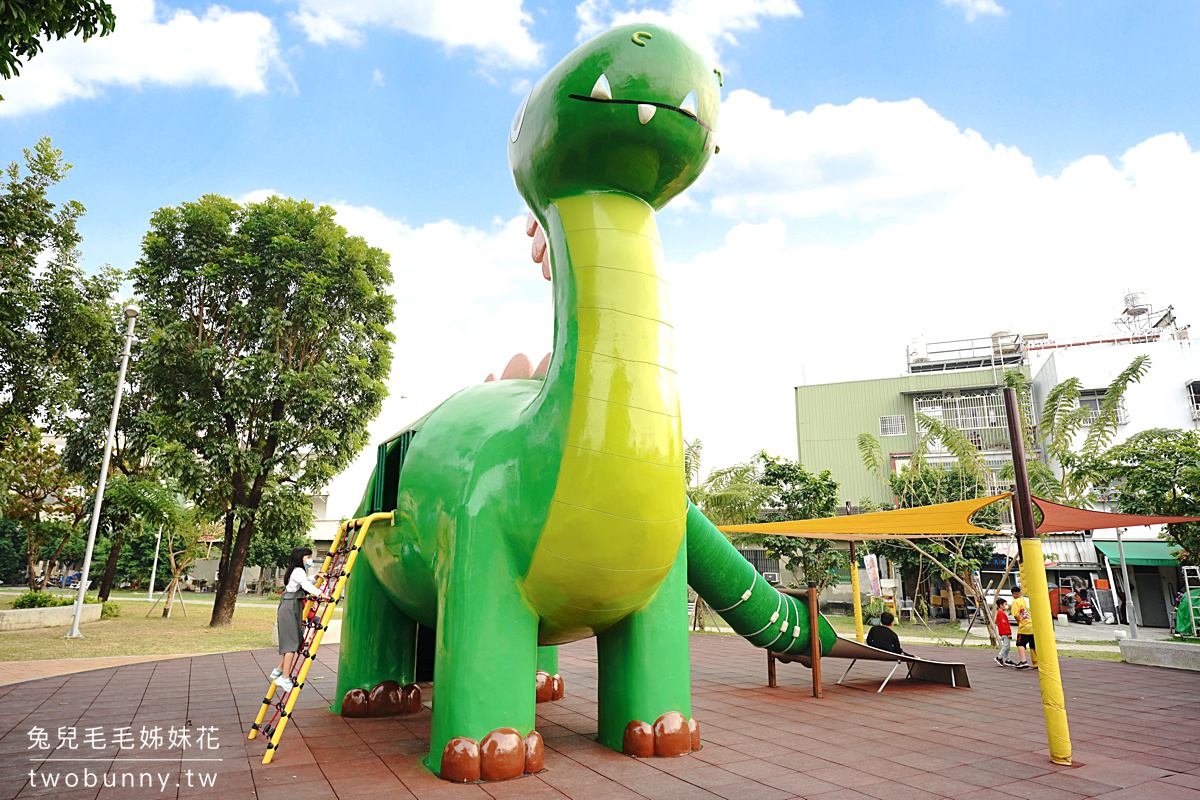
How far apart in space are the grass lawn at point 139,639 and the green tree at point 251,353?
1.18 m

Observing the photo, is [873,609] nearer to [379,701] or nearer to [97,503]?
[379,701]

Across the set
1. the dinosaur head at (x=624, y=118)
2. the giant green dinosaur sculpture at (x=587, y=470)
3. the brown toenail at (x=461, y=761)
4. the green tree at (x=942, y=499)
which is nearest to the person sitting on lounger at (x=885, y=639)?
the giant green dinosaur sculpture at (x=587, y=470)

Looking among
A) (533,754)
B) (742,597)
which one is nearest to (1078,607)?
(742,597)

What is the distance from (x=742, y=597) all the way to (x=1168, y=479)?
35.3 ft

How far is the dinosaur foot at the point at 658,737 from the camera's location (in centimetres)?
441

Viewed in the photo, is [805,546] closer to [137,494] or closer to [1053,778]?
[1053,778]

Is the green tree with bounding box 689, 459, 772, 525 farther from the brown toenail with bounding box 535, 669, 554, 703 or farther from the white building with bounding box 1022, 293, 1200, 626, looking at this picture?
the white building with bounding box 1022, 293, 1200, 626

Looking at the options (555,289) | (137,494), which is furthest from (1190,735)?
(137,494)

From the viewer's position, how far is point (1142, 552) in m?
20.8

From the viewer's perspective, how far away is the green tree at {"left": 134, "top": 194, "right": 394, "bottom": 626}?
15148mm

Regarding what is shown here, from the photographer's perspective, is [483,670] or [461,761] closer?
[461,761]

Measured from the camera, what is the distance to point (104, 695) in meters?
7.07

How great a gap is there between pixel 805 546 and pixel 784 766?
1406 cm

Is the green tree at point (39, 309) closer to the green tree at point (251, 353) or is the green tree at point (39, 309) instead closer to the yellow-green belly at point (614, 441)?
the green tree at point (251, 353)
